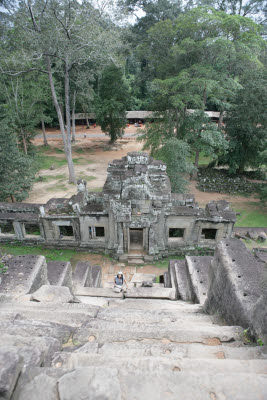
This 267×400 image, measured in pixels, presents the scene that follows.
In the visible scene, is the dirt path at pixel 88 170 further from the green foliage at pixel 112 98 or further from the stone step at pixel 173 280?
the stone step at pixel 173 280

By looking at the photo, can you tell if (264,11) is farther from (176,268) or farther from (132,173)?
(176,268)

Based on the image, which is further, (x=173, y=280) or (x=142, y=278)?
(x=142, y=278)

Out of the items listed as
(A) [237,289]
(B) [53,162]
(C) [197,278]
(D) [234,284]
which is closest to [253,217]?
(C) [197,278]

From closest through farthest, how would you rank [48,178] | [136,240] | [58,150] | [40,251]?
[40,251], [136,240], [48,178], [58,150]

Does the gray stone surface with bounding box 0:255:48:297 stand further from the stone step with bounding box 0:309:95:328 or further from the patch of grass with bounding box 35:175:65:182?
the patch of grass with bounding box 35:175:65:182

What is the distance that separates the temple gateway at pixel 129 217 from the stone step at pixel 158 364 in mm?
9857

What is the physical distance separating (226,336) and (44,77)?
106 feet

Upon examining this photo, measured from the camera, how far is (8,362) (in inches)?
93.6

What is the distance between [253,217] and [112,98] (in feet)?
69.8

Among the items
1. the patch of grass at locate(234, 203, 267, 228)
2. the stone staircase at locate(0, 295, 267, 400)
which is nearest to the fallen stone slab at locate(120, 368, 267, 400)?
the stone staircase at locate(0, 295, 267, 400)

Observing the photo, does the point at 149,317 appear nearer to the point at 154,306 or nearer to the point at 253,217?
the point at 154,306

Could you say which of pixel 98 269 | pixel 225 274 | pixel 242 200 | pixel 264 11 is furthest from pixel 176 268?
pixel 264 11

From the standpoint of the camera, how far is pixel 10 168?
1878 centimetres

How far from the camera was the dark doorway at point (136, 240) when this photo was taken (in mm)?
15211
